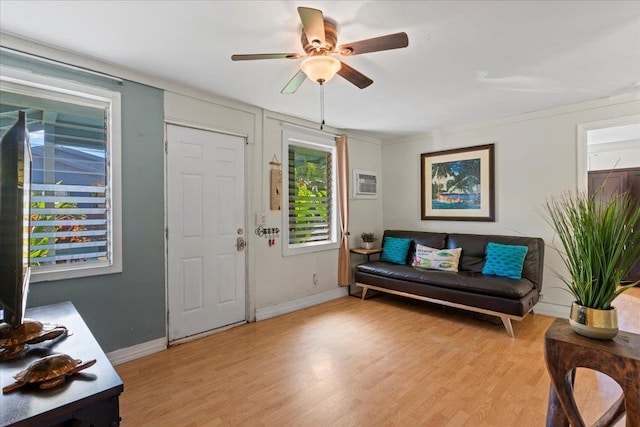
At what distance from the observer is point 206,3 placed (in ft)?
5.63

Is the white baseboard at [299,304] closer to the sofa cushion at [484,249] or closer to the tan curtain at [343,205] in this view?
the tan curtain at [343,205]

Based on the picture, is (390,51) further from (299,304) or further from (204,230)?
(299,304)

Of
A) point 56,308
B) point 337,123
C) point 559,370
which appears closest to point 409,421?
point 559,370

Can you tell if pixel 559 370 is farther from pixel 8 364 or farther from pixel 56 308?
pixel 56 308

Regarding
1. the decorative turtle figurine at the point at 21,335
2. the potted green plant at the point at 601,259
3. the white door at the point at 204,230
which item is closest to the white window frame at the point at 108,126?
the white door at the point at 204,230

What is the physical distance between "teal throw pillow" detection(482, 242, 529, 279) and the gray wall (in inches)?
139

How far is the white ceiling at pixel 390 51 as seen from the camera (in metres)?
1.77

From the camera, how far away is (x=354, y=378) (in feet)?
7.40

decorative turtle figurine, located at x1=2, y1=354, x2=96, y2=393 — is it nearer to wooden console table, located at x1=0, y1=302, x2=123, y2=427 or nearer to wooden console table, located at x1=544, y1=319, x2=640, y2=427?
wooden console table, located at x1=0, y1=302, x2=123, y2=427

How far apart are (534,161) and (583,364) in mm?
3195

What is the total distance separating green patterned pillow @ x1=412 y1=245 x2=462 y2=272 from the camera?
3.80m

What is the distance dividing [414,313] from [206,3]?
3601 mm

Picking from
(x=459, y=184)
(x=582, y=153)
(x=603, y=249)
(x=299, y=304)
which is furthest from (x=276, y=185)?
(x=582, y=153)

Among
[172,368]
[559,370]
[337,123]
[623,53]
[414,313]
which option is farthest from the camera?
[337,123]
